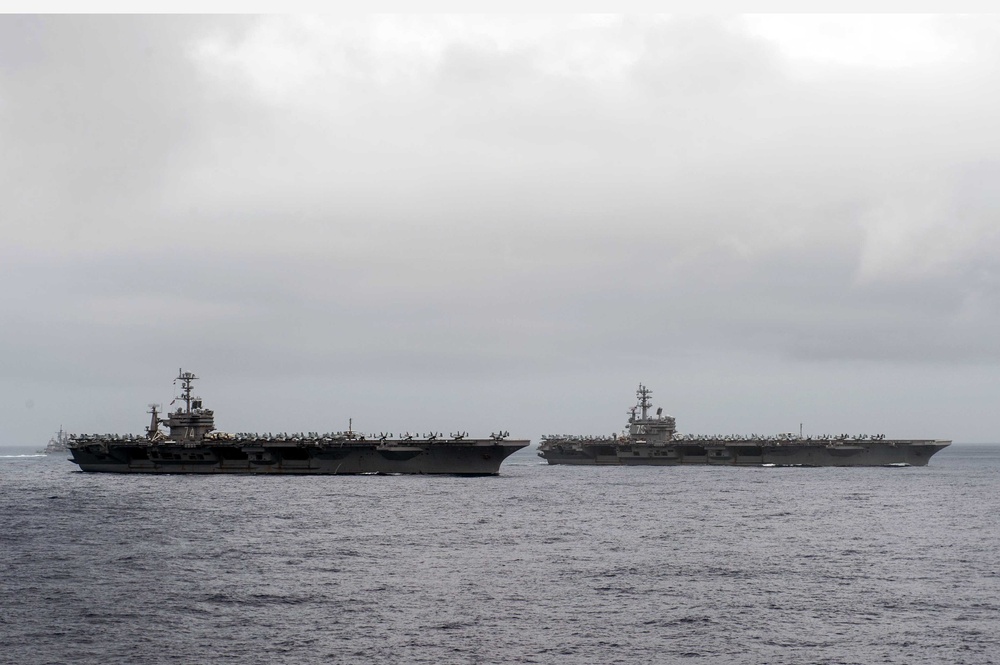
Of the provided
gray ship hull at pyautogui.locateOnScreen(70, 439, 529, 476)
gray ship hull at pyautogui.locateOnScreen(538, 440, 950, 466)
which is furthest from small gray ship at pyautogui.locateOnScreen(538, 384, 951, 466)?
gray ship hull at pyautogui.locateOnScreen(70, 439, 529, 476)

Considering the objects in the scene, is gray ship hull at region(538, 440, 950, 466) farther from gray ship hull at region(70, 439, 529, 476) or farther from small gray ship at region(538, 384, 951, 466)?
gray ship hull at region(70, 439, 529, 476)

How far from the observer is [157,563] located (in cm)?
3594

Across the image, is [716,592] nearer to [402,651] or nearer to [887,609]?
[887,609]

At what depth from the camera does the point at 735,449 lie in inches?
4156

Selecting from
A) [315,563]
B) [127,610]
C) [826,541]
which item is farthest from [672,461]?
[127,610]

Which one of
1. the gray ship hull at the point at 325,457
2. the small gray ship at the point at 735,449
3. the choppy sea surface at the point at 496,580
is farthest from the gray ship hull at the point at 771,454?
the choppy sea surface at the point at 496,580

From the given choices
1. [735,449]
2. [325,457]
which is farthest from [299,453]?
[735,449]

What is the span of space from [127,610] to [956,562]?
95.3ft

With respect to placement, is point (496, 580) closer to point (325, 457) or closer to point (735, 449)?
point (325, 457)

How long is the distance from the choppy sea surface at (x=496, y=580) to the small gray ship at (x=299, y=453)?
1767cm

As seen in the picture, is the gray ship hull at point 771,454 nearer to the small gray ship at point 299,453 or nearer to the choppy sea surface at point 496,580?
the small gray ship at point 299,453

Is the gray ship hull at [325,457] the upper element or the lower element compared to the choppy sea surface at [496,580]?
upper

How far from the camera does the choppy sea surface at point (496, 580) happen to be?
2416 cm

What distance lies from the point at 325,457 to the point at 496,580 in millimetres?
51326
